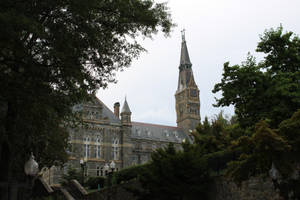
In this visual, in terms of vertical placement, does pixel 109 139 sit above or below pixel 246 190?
above

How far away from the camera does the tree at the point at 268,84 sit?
18.7 metres

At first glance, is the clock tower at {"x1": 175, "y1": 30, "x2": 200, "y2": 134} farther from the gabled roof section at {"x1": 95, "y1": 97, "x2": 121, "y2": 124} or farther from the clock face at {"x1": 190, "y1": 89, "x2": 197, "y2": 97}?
the gabled roof section at {"x1": 95, "y1": 97, "x2": 121, "y2": 124}

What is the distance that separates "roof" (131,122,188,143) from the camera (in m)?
63.3

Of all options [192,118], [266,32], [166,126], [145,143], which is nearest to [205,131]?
[266,32]

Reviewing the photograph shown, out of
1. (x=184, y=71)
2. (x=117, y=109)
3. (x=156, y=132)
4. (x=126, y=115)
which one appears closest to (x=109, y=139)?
(x=126, y=115)

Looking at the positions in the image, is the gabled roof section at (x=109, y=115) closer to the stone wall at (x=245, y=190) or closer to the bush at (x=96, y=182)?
the bush at (x=96, y=182)

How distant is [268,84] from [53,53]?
13.2 meters

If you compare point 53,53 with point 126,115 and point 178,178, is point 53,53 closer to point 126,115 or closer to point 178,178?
point 178,178

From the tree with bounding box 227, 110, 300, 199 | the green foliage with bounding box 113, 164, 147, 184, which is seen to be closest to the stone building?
the green foliage with bounding box 113, 164, 147, 184

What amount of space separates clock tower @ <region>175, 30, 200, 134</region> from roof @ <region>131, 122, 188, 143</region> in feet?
18.8

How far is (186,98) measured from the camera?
80.7m

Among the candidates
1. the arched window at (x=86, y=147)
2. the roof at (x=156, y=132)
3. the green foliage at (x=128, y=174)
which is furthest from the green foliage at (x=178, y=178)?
the roof at (x=156, y=132)

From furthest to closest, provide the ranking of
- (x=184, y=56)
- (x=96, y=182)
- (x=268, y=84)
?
(x=184, y=56) < (x=96, y=182) < (x=268, y=84)

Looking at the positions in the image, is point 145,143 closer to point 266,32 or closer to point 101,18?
point 266,32
